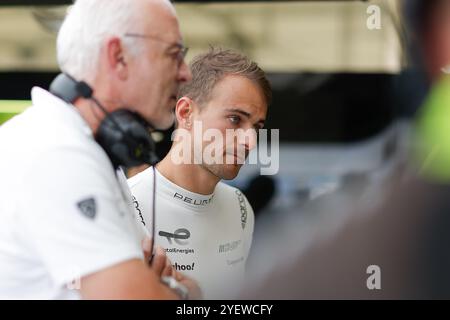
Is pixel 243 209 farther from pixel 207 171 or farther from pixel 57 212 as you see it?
pixel 57 212

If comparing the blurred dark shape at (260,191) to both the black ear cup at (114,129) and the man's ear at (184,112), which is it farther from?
the black ear cup at (114,129)

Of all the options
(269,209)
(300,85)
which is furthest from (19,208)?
(300,85)

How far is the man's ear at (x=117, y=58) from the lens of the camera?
1.08 m

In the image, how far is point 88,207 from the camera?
0.90 m

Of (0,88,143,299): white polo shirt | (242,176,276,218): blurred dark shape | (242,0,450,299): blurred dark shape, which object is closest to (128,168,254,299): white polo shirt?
(0,88,143,299): white polo shirt

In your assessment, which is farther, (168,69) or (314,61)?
(314,61)

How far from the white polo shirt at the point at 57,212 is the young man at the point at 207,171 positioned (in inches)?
24.1

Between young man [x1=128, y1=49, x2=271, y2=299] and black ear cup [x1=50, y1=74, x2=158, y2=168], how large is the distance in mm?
531

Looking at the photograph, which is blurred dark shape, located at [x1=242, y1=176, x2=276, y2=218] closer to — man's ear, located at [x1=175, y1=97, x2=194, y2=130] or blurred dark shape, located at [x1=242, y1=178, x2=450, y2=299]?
man's ear, located at [x1=175, y1=97, x2=194, y2=130]

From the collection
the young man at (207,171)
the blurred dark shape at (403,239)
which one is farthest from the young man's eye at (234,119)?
the blurred dark shape at (403,239)

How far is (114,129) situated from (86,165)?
5.3 inches

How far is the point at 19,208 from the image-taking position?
0.92 m

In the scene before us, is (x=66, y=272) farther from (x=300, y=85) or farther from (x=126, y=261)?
(x=300, y=85)
